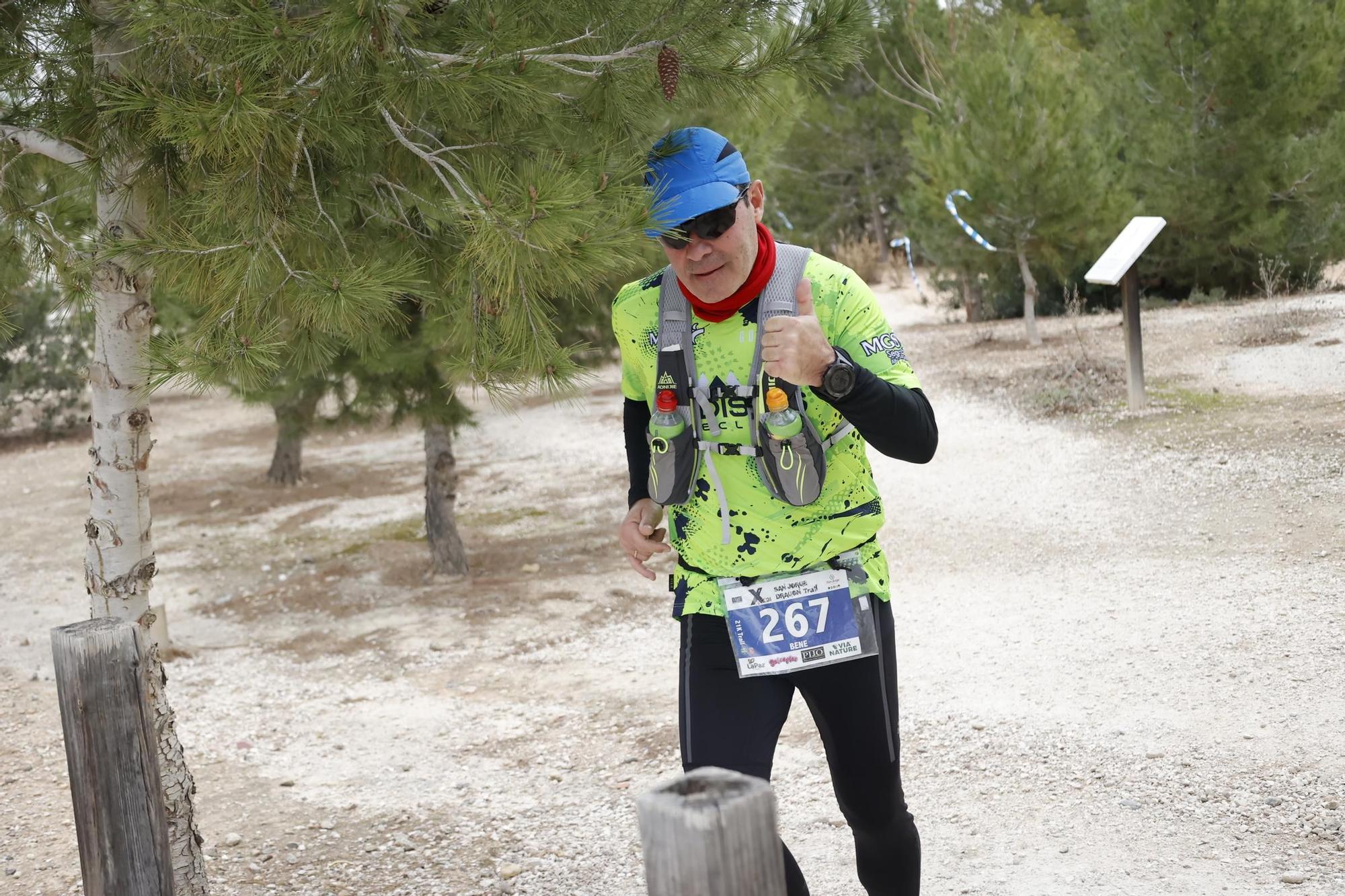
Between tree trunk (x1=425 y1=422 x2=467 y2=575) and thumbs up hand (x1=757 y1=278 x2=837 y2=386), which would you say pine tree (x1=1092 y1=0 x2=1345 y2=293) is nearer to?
tree trunk (x1=425 y1=422 x2=467 y2=575)

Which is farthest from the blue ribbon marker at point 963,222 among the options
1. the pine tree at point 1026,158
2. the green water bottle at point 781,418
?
the green water bottle at point 781,418

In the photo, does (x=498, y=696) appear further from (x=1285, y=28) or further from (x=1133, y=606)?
(x=1285, y=28)

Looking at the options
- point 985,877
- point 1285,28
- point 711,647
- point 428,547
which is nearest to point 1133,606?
point 985,877

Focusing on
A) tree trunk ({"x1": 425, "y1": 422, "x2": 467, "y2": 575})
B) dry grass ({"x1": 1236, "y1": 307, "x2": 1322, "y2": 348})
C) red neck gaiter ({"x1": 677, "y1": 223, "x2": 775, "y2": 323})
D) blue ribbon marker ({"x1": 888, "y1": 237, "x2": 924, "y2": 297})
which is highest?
blue ribbon marker ({"x1": 888, "y1": 237, "x2": 924, "y2": 297})

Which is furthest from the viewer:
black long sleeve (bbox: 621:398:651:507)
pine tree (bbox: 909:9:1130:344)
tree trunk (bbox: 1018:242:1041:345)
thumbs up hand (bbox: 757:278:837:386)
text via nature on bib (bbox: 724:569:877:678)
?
tree trunk (bbox: 1018:242:1041:345)

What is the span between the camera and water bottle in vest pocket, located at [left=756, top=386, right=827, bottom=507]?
2.35 m

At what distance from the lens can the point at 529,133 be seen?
3174mm

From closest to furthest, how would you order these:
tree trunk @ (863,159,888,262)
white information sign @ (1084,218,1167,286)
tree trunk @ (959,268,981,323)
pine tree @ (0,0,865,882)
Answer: pine tree @ (0,0,865,882) < white information sign @ (1084,218,1167,286) < tree trunk @ (959,268,981,323) < tree trunk @ (863,159,888,262)

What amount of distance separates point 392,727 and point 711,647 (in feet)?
10.7

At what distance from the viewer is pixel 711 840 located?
56.1 inches

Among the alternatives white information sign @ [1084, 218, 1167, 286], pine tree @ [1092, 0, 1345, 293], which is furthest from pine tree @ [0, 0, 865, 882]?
pine tree @ [1092, 0, 1345, 293]

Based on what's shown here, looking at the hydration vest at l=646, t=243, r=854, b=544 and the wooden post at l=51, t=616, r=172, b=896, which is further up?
the hydration vest at l=646, t=243, r=854, b=544

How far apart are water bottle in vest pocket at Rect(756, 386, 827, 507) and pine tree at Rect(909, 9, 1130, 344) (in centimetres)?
1216

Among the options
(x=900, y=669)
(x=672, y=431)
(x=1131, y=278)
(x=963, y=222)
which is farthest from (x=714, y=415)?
(x=963, y=222)
